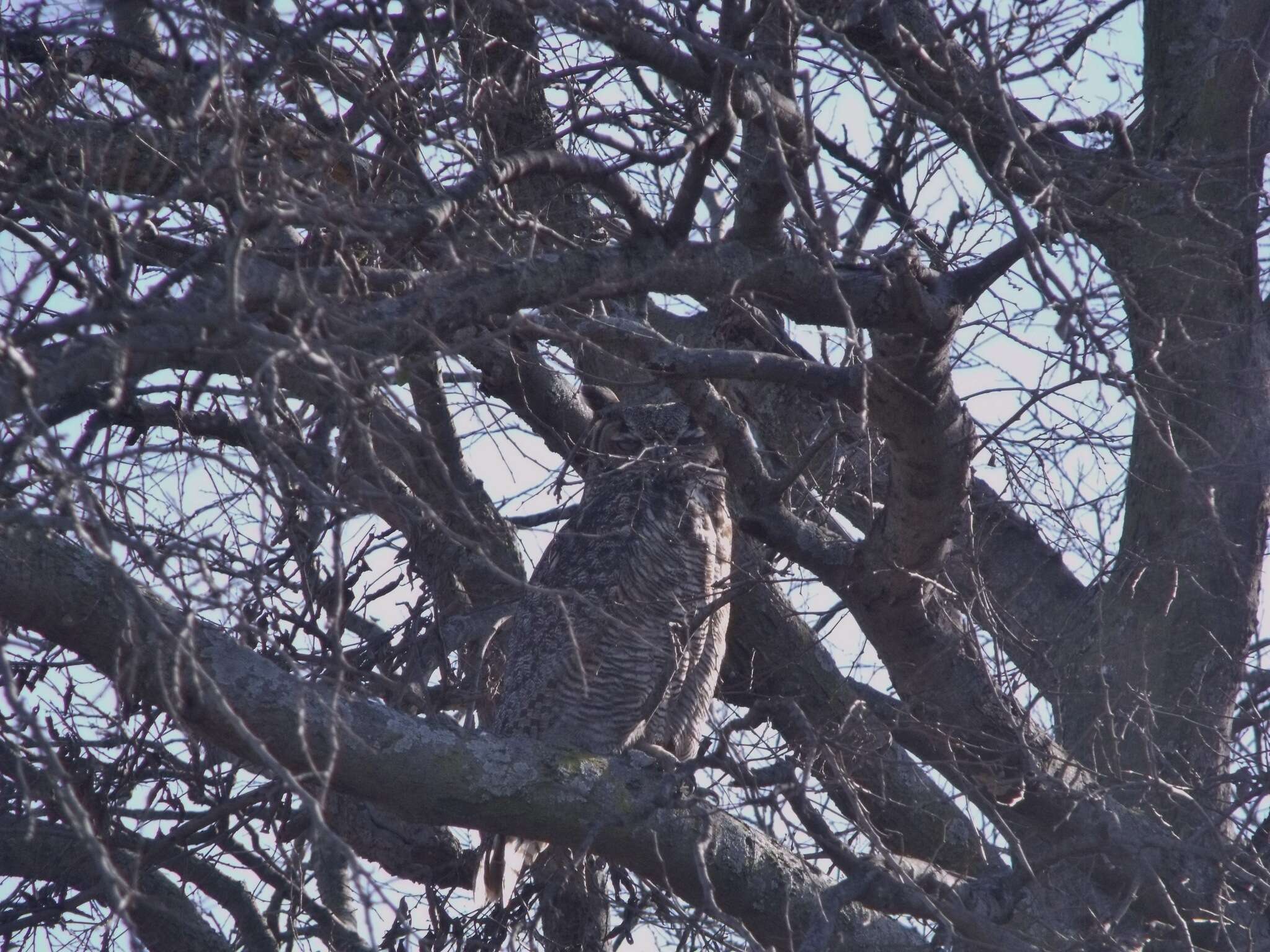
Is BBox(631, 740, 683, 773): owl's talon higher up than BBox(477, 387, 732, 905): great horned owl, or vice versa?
BBox(477, 387, 732, 905): great horned owl

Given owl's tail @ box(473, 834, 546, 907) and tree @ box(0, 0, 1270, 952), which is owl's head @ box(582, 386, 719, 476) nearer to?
tree @ box(0, 0, 1270, 952)

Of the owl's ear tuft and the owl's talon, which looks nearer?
the owl's talon

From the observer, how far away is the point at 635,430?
4.65 m

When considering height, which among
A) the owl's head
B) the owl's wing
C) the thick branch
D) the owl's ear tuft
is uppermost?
the owl's ear tuft

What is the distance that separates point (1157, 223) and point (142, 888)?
4.06 meters

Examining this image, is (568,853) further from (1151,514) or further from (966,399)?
(1151,514)

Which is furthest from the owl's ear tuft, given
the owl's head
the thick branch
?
the thick branch

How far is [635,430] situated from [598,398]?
18 cm

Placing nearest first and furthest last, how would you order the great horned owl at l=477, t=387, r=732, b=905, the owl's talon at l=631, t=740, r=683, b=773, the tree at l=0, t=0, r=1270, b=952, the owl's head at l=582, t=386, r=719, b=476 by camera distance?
the tree at l=0, t=0, r=1270, b=952 < the owl's talon at l=631, t=740, r=683, b=773 < the great horned owl at l=477, t=387, r=732, b=905 < the owl's head at l=582, t=386, r=719, b=476

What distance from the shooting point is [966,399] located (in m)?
3.37

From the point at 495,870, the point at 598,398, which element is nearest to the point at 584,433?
the point at 598,398

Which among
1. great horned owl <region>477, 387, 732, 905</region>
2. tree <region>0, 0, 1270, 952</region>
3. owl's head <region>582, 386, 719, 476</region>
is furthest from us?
owl's head <region>582, 386, 719, 476</region>

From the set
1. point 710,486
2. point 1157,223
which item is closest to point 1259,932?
point 710,486

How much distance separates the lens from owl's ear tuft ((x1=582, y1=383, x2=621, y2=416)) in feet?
15.2
